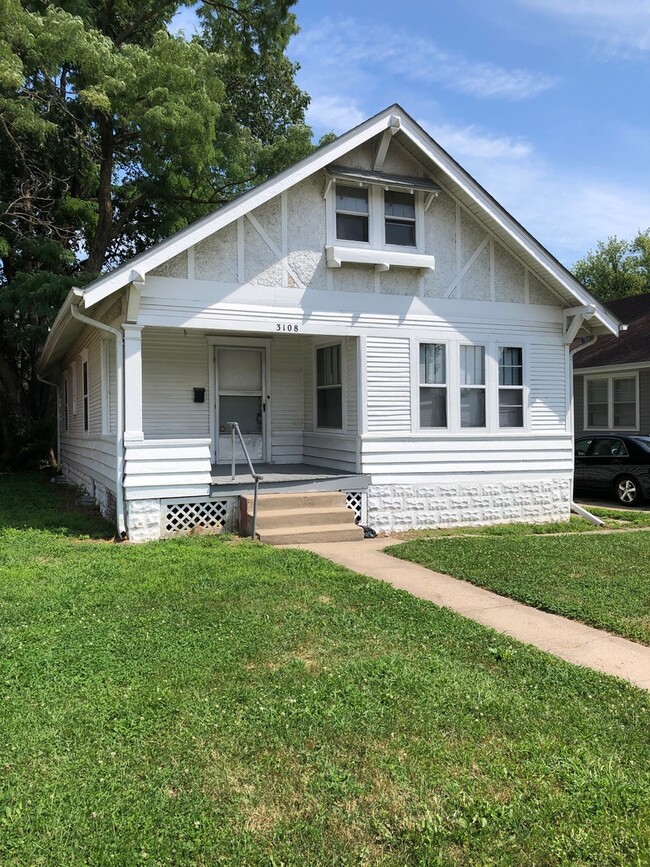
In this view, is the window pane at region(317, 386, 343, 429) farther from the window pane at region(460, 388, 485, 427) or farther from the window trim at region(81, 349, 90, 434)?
the window trim at region(81, 349, 90, 434)

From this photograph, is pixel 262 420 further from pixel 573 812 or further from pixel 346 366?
pixel 573 812

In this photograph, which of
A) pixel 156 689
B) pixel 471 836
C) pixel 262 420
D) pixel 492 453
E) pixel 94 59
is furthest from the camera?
pixel 94 59

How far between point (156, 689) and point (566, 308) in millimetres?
10102

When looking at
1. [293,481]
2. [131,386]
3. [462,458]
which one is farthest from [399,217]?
[131,386]

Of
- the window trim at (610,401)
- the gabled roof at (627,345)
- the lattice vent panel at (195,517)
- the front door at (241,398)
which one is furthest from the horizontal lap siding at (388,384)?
the window trim at (610,401)

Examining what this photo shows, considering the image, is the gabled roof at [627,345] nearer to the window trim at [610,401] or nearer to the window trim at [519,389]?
the window trim at [610,401]

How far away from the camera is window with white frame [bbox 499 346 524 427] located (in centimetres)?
1148

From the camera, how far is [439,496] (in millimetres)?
10922

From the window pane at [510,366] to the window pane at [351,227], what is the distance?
10.1ft

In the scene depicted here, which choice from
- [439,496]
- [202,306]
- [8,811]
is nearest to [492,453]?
[439,496]

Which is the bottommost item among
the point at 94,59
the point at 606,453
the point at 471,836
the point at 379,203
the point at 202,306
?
the point at 471,836

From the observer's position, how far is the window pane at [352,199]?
1039 centimetres

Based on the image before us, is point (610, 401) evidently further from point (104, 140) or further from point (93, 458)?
point (104, 140)

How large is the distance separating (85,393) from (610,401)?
13881mm
